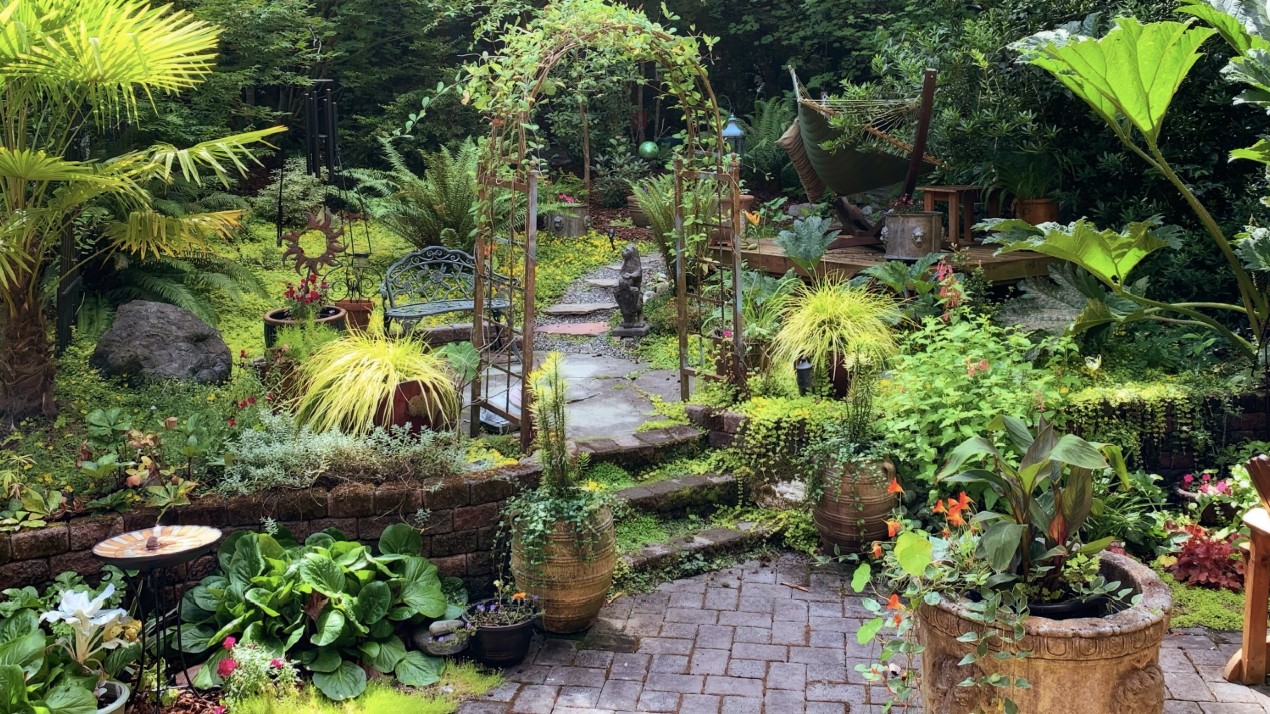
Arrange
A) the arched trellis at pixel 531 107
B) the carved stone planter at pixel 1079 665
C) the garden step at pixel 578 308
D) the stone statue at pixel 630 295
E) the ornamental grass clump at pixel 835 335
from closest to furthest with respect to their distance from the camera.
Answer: the carved stone planter at pixel 1079 665 < the arched trellis at pixel 531 107 < the ornamental grass clump at pixel 835 335 < the stone statue at pixel 630 295 < the garden step at pixel 578 308

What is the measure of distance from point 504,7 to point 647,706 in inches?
367

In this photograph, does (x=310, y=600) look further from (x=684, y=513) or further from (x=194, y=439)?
(x=684, y=513)

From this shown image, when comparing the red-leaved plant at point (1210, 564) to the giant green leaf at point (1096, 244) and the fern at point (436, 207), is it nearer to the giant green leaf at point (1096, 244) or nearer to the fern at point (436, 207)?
the giant green leaf at point (1096, 244)

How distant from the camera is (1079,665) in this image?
268cm

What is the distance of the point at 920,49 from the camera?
7492 mm

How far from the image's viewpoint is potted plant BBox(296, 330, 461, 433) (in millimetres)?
4406

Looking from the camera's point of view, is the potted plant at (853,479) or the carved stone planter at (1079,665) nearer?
the carved stone planter at (1079,665)

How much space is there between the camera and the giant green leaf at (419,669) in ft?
12.0

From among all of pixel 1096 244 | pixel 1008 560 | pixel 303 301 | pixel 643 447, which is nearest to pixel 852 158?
pixel 1096 244

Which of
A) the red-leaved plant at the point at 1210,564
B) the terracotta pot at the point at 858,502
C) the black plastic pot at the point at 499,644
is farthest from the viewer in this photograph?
the terracotta pot at the point at 858,502

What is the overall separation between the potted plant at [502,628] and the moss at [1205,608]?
2476 millimetres

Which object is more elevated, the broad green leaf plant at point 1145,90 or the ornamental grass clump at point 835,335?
the broad green leaf plant at point 1145,90

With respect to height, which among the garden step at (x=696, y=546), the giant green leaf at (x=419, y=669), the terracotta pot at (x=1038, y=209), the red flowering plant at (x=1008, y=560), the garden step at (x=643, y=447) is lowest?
the giant green leaf at (x=419, y=669)

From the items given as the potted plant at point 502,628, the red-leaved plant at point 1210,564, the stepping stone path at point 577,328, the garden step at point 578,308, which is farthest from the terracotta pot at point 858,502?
the garden step at point 578,308
